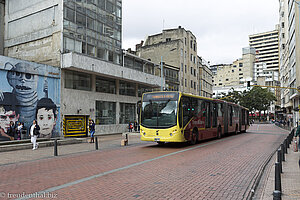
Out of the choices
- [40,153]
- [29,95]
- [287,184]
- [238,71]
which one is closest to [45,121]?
[29,95]

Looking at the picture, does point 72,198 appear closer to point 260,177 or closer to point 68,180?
point 68,180

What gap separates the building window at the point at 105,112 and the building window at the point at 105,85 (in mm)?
1403

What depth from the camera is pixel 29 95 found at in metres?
22.6

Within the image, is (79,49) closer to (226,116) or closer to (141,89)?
(141,89)

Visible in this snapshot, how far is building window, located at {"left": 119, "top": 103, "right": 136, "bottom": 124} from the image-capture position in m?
34.7

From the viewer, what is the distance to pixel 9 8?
1200 inches

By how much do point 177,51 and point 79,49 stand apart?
27.2 metres

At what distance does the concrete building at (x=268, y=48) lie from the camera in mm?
158500

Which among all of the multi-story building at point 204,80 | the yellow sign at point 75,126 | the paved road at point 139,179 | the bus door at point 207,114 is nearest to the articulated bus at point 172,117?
the bus door at point 207,114

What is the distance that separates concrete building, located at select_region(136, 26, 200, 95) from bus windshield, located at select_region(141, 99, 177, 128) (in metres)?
34.9

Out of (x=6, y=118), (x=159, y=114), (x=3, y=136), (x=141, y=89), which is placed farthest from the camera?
(x=141, y=89)

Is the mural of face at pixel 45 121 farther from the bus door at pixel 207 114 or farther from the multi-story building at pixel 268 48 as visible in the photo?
the multi-story building at pixel 268 48

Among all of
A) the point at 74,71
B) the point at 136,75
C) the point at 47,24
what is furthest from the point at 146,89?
the point at 47,24

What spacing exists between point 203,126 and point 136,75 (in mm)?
17319
